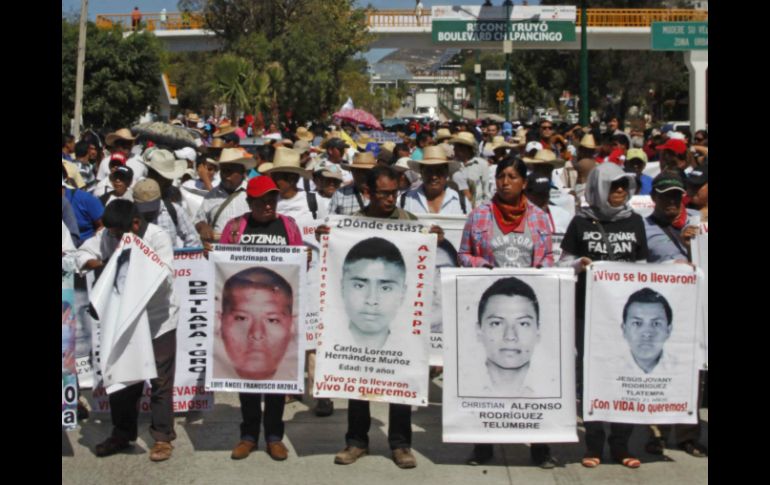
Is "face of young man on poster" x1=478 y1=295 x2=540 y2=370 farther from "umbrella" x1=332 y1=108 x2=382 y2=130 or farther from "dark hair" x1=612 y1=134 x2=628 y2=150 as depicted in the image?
"umbrella" x1=332 y1=108 x2=382 y2=130

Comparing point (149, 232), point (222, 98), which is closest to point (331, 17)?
point (222, 98)

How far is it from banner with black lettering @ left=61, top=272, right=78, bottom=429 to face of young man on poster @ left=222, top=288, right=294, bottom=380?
915mm

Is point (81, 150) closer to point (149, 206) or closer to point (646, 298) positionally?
point (149, 206)

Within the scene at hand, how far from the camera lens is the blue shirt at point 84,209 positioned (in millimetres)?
9133

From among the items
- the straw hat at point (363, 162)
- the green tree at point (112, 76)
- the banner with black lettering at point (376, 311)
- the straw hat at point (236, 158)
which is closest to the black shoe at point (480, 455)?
the banner with black lettering at point (376, 311)

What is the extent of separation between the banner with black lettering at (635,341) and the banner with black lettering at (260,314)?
178 cm

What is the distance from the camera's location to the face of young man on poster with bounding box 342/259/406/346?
6.87 meters

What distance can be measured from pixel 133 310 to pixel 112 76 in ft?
115

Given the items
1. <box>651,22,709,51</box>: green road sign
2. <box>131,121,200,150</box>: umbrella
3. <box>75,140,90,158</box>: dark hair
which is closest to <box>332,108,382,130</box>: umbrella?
<box>131,121,200,150</box>: umbrella

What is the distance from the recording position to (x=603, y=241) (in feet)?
22.6

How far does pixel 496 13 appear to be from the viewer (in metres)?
45.0

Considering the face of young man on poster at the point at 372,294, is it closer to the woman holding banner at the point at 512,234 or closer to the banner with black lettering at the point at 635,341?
the woman holding banner at the point at 512,234
